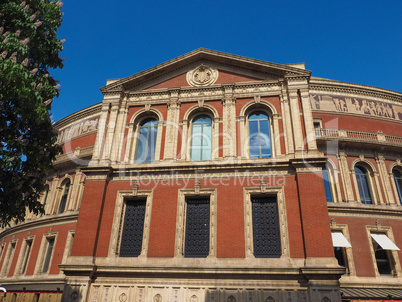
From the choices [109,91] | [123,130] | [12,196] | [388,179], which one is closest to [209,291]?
[12,196]

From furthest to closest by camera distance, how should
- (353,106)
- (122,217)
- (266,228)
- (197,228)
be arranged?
(353,106) → (122,217) → (197,228) → (266,228)

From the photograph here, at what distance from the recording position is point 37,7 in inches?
487

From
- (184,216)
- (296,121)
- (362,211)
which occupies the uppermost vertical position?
(296,121)

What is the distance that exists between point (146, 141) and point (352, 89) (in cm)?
1998

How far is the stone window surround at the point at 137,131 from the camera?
18212mm

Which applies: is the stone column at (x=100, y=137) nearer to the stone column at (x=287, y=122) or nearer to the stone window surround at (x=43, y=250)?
the stone column at (x=287, y=122)

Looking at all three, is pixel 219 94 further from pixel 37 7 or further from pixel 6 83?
pixel 6 83

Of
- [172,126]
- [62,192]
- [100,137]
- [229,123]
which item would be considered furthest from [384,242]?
[62,192]

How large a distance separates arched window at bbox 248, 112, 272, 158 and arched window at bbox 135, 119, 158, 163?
5.99 meters

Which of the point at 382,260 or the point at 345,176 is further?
the point at 345,176

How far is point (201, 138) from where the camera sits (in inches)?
719

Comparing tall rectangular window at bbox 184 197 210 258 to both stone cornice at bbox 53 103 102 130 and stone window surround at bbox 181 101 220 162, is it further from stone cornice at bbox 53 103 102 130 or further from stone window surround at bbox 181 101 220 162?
stone cornice at bbox 53 103 102 130

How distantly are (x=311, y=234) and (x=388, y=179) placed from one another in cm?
1403

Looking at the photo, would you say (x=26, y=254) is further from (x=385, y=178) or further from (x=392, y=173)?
(x=392, y=173)
